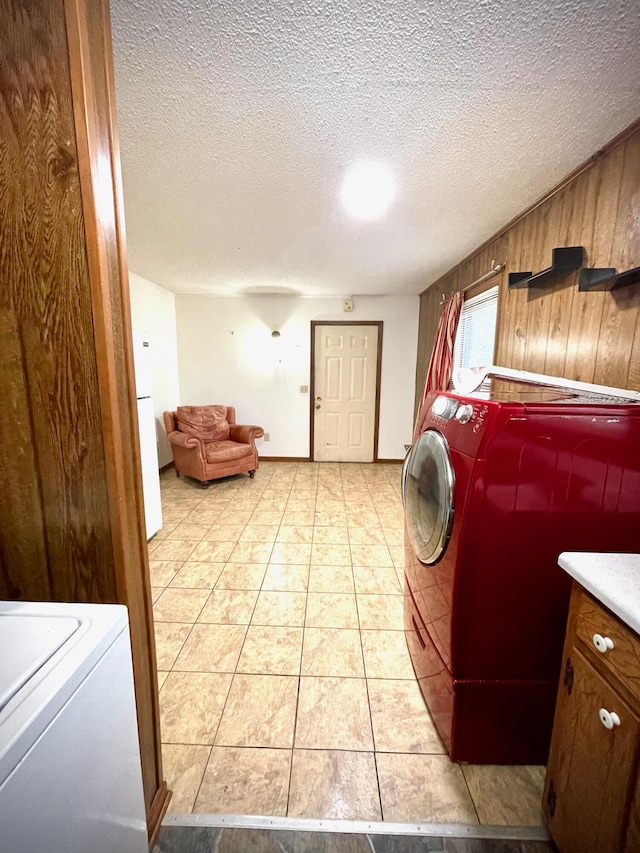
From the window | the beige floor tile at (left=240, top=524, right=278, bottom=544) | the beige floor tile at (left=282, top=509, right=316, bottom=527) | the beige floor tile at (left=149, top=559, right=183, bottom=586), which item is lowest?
the beige floor tile at (left=240, top=524, right=278, bottom=544)

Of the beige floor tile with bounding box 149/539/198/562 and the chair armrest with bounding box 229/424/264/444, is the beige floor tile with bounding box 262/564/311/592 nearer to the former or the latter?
the beige floor tile with bounding box 149/539/198/562

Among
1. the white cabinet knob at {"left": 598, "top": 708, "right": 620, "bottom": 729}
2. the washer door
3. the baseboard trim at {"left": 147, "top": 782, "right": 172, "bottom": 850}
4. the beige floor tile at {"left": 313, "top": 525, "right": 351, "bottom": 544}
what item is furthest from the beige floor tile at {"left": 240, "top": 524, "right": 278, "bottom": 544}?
the white cabinet knob at {"left": 598, "top": 708, "right": 620, "bottom": 729}

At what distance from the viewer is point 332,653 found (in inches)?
65.1

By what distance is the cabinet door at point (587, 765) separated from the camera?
27.4 inches

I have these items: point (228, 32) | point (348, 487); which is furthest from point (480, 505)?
point (348, 487)

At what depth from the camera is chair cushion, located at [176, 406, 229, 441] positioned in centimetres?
401

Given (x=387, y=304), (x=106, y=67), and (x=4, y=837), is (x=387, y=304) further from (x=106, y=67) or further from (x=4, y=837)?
(x=4, y=837)

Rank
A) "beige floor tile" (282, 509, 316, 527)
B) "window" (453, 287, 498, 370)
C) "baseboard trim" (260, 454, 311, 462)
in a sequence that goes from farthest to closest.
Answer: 1. "baseboard trim" (260, 454, 311, 462)
2. "beige floor tile" (282, 509, 316, 527)
3. "window" (453, 287, 498, 370)

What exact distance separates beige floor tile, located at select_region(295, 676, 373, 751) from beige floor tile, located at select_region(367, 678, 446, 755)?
0.12 feet

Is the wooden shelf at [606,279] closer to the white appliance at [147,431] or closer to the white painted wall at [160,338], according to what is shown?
the white appliance at [147,431]

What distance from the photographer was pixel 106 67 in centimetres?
76

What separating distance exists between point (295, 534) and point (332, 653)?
4.03 ft

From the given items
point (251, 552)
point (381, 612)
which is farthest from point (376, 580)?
point (251, 552)

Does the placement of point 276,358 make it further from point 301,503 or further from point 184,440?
point 301,503
